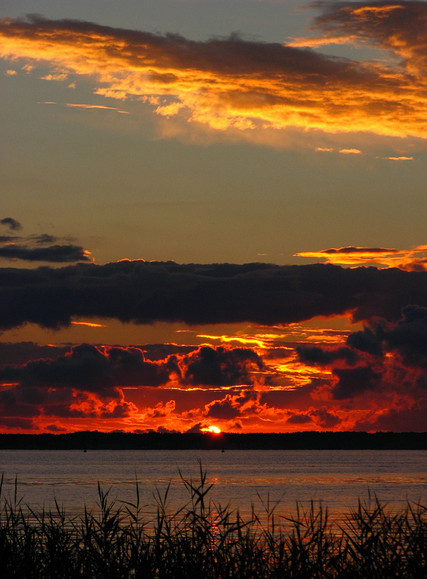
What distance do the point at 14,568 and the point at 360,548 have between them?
8.26 metres

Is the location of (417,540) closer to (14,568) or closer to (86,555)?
(86,555)

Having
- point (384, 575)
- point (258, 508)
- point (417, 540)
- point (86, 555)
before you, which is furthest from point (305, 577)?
point (258, 508)

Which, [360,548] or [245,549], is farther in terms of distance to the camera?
[245,549]

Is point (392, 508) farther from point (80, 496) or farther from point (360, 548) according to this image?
point (360, 548)

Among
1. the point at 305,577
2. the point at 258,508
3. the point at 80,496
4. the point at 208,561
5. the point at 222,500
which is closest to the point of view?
the point at 305,577

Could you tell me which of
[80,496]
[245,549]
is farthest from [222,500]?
[245,549]

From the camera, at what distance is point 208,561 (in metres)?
20.9

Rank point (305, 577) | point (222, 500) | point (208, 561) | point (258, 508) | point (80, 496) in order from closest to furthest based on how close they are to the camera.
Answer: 1. point (305, 577)
2. point (208, 561)
3. point (258, 508)
4. point (222, 500)
5. point (80, 496)

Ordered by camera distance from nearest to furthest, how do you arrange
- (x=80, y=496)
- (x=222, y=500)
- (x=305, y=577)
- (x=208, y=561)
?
(x=305, y=577), (x=208, y=561), (x=222, y=500), (x=80, y=496)

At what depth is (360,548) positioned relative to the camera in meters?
20.9

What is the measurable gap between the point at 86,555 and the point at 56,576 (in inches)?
37.8

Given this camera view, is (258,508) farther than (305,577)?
Yes

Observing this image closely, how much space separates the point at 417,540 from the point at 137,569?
22.6 feet

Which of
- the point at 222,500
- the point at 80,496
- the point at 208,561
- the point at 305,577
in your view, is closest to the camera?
the point at 305,577
